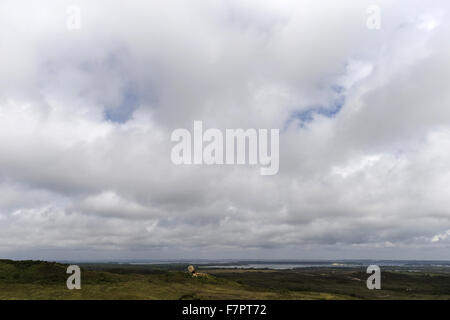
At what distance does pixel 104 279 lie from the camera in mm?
71750

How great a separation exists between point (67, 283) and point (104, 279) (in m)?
8.60
